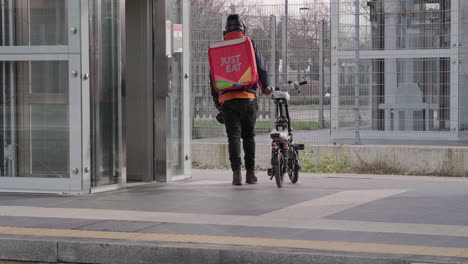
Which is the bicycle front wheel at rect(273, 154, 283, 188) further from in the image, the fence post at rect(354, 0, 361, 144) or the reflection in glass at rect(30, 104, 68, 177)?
the fence post at rect(354, 0, 361, 144)

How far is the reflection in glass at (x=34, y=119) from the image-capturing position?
35.3 ft

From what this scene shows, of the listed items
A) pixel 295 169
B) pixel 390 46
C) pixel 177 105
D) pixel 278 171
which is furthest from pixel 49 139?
pixel 390 46

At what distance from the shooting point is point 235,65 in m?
11.4

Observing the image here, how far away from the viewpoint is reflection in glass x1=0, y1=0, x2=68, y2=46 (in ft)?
35.1

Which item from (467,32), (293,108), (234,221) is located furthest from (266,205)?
(467,32)

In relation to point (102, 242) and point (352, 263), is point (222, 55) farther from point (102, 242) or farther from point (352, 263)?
point (352, 263)

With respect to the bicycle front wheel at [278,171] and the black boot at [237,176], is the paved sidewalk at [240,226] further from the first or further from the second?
the black boot at [237,176]

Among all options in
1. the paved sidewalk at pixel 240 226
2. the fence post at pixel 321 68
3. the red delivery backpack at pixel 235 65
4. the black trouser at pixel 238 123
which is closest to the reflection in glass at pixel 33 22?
the paved sidewalk at pixel 240 226

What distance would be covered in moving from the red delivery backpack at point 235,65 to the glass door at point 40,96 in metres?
1.73

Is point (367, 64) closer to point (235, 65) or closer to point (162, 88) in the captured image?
point (162, 88)

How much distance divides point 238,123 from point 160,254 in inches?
183

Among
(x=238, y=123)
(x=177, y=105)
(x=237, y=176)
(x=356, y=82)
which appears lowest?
(x=237, y=176)

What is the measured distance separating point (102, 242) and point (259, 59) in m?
4.60

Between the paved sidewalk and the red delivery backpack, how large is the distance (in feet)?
3.97
